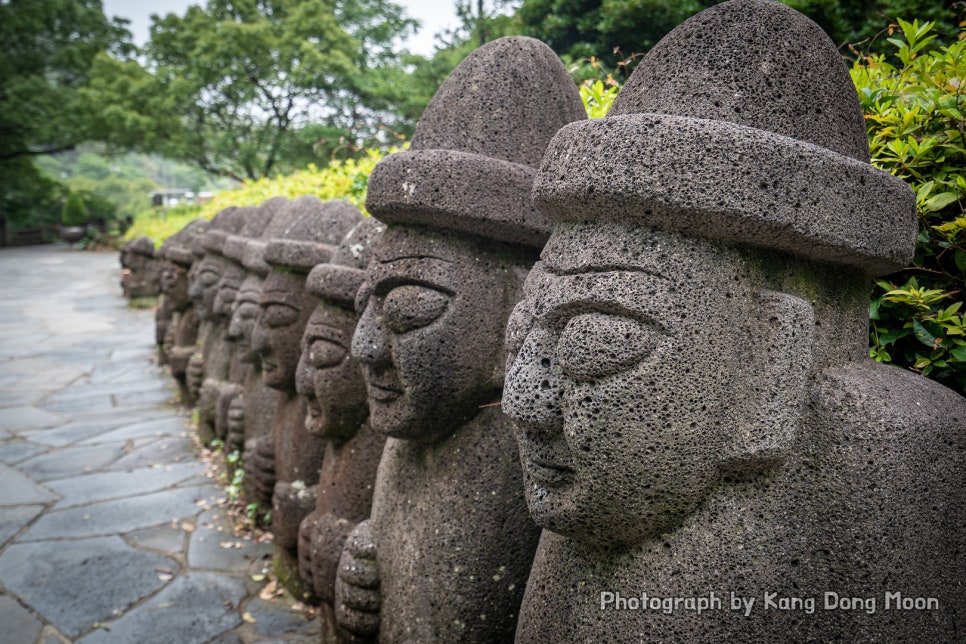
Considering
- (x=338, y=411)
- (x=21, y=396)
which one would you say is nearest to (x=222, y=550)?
(x=338, y=411)

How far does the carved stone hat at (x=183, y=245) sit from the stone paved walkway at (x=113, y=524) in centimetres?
166

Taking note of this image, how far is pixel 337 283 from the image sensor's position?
2.74 metres

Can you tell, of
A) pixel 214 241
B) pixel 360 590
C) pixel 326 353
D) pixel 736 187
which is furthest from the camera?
pixel 214 241

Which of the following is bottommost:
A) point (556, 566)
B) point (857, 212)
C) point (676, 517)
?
point (556, 566)

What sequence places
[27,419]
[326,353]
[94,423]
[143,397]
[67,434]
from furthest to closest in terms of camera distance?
[143,397]
[27,419]
[94,423]
[67,434]
[326,353]

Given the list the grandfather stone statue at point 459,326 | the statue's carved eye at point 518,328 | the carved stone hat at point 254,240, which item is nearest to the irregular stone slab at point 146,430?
the carved stone hat at point 254,240

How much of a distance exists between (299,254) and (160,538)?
7.46 feet

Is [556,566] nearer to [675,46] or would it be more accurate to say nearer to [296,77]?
[675,46]

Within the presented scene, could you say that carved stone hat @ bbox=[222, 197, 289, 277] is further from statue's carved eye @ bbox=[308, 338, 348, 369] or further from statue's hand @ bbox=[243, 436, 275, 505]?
statue's carved eye @ bbox=[308, 338, 348, 369]

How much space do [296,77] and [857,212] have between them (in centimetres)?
1590

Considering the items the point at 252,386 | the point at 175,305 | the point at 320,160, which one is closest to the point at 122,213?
the point at 320,160

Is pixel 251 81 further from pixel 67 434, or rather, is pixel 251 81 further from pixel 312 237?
pixel 312 237

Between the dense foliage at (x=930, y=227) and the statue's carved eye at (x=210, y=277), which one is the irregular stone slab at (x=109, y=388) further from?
the dense foliage at (x=930, y=227)

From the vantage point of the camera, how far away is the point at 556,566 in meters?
1.58
